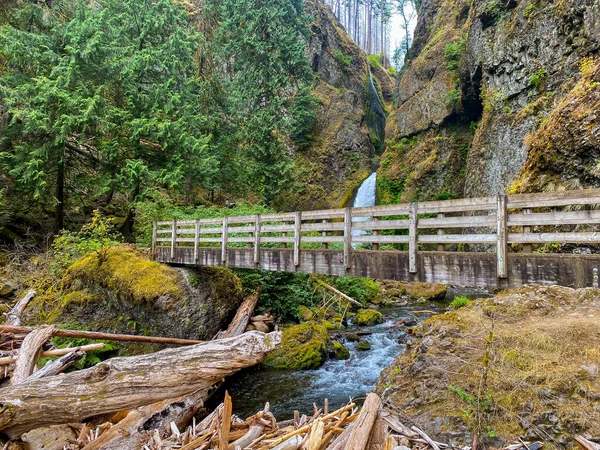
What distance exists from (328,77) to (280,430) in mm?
35604

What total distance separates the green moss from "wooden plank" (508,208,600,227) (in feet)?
26.3

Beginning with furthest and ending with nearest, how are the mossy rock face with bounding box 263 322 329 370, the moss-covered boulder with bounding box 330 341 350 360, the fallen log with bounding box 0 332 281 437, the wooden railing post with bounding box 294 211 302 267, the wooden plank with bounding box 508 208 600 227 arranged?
the moss-covered boulder with bounding box 330 341 350 360 → the mossy rock face with bounding box 263 322 329 370 → the wooden railing post with bounding box 294 211 302 267 → the wooden plank with bounding box 508 208 600 227 → the fallen log with bounding box 0 332 281 437

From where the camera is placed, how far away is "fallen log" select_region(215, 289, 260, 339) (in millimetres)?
9266

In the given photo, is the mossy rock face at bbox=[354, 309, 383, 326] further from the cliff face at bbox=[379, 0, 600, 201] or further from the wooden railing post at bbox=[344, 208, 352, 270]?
the wooden railing post at bbox=[344, 208, 352, 270]

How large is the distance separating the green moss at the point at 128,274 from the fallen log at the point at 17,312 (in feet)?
3.49

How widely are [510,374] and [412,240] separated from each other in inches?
89.0

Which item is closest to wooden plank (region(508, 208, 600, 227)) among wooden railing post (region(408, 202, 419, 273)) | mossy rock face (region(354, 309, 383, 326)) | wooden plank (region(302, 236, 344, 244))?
wooden railing post (region(408, 202, 419, 273))

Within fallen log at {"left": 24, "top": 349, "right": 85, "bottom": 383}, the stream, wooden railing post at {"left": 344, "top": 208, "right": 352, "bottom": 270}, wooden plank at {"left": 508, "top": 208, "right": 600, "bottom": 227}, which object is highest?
wooden plank at {"left": 508, "top": 208, "right": 600, "bottom": 227}

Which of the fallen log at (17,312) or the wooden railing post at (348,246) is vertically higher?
the wooden railing post at (348,246)

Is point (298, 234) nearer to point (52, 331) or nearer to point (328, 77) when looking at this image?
point (52, 331)

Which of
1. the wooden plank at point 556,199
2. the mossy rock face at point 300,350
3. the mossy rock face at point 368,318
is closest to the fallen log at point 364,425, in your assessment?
the wooden plank at point 556,199

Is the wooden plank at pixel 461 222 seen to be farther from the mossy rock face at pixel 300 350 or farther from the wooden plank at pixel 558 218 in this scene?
the mossy rock face at pixel 300 350

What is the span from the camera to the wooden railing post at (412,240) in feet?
18.5

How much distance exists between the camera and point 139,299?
919 cm
